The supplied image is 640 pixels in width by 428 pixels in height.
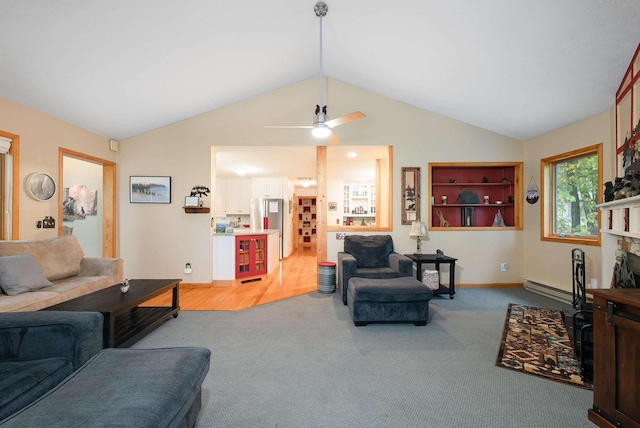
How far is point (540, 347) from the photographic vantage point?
2615 millimetres

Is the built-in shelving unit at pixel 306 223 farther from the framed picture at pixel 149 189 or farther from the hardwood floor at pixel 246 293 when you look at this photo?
the framed picture at pixel 149 189

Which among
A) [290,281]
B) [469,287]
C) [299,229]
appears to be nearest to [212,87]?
[290,281]

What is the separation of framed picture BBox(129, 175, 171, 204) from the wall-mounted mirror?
12.7ft

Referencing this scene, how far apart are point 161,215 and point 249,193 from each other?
12.8 ft

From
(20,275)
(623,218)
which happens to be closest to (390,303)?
(623,218)

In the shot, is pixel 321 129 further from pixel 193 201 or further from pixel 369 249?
pixel 193 201

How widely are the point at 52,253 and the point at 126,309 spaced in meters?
1.57

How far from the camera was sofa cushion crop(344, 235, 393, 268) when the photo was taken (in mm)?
4398

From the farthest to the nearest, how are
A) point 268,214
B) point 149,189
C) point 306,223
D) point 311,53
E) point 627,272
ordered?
point 306,223 < point 268,214 < point 149,189 < point 311,53 < point 627,272

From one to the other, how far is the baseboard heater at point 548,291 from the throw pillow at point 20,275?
6.16m

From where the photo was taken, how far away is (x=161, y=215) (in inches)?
192

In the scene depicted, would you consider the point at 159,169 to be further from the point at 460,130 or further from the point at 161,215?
the point at 460,130

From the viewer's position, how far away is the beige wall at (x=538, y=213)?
11.6 ft

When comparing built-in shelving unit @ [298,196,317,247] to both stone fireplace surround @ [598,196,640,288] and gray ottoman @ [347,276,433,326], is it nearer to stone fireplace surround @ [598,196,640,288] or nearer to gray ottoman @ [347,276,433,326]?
gray ottoman @ [347,276,433,326]
